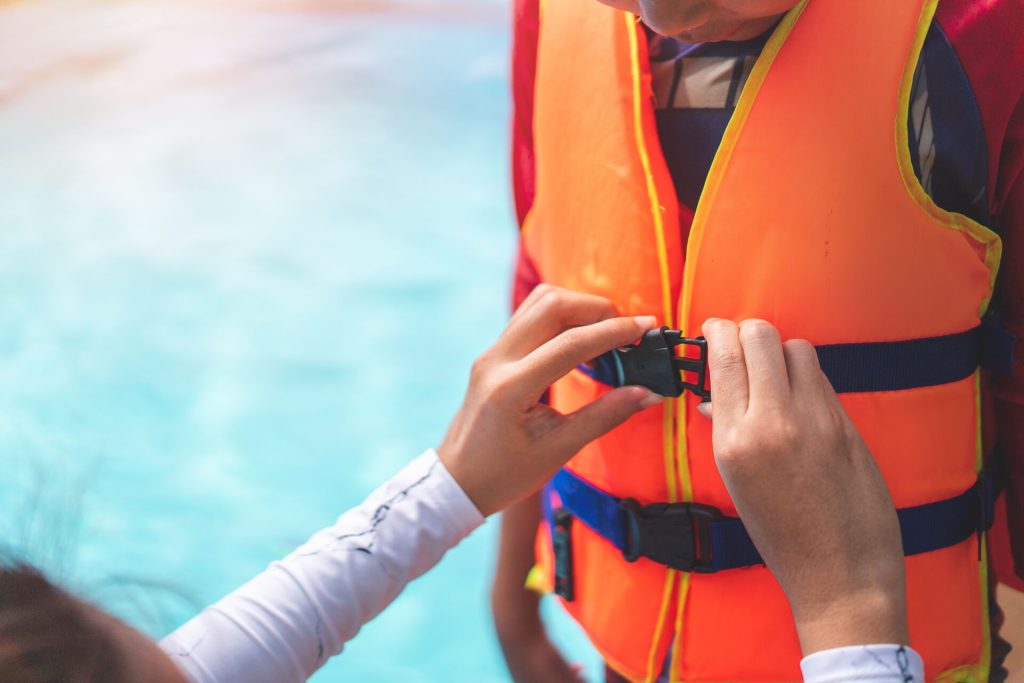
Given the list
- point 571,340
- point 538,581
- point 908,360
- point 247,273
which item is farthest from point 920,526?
point 247,273

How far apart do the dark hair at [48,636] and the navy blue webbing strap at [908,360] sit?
662mm

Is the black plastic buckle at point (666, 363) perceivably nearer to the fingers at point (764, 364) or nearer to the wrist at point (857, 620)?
the fingers at point (764, 364)

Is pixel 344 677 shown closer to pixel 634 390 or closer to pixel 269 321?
pixel 269 321

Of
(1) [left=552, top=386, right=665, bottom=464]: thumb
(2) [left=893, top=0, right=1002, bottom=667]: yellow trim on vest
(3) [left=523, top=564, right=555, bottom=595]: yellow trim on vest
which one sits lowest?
(3) [left=523, top=564, right=555, bottom=595]: yellow trim on vest

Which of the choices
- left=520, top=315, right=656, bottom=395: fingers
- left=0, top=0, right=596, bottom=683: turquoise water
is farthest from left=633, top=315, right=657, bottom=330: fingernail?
left=0, top=0, right=596, bottom=683: turquoise water

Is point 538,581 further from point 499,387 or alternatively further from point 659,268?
point 659,268

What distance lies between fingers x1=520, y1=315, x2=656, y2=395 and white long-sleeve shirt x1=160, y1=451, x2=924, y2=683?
0.63 feet

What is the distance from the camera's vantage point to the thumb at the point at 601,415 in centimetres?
101

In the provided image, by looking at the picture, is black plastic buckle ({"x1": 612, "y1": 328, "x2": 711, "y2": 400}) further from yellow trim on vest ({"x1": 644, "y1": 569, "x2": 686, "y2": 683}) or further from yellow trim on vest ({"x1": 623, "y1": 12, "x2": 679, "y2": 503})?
yellow trim on vest ({"x1": 644, "y1": 569, "x2": 686, "y2": 683})

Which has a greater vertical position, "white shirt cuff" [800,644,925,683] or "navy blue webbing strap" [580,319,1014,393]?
"navy blue webbing strap" [580,319,1014,393]

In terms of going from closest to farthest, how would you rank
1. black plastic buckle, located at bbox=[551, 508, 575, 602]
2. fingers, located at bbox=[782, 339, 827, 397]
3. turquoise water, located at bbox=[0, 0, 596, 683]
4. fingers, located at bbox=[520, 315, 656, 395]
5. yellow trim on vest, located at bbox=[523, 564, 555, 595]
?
1. fingers, located at bbox=[782, 339, 827, 397]
2. fingers, located at bbox=[520, 315, 656, 395]
3. black plastic buckle, located at bbox=[551, 508, 575, 602]
4. yellow trim on vest, located at bbox=[523, 564, 555, 595]
5. turquoise water, located at bbox=[0, 0, 596, 683]

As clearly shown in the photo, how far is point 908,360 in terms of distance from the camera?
954mm

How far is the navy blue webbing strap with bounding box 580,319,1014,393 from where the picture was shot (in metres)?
0.94

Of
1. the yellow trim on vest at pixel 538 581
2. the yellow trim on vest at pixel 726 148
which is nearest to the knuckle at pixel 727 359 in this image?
the yellow trim on vest at pixel 726 148
